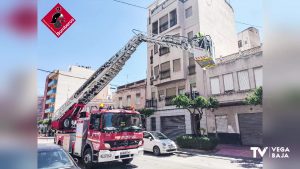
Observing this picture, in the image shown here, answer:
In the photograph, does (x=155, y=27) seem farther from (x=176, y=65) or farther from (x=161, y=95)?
(x=161, y=95)

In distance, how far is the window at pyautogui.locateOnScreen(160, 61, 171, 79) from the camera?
79.0ft

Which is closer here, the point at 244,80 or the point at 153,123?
the point at 244,80

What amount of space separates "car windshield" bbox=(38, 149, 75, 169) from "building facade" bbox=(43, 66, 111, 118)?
163 feet

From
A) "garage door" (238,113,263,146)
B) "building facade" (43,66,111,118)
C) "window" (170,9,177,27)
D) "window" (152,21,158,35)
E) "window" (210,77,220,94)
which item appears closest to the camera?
"garage door" (238,113,263,146)

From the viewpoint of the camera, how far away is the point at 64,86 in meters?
57.7

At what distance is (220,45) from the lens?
24000 millimetres

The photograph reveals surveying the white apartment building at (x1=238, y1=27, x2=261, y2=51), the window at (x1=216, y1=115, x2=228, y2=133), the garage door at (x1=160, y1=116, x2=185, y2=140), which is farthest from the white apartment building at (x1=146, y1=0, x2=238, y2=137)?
the window at (x1=216, y1=115, x2=228, y2=133)

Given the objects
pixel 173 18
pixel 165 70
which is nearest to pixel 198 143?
pixel 165 70

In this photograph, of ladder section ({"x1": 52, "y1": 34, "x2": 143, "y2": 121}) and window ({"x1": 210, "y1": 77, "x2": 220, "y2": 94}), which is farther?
→ window ({"x1": 210, "y1": 77, "x2": 220, "y2": 94})

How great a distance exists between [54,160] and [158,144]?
347 inches

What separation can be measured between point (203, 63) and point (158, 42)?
143 inches

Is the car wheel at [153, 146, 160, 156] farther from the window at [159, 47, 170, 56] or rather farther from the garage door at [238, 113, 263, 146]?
the window at [159, 47, 170, 56]

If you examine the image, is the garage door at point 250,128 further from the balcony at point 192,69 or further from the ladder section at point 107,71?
the ladder section at point 107,71

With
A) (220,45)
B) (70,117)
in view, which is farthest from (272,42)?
(220,45)
